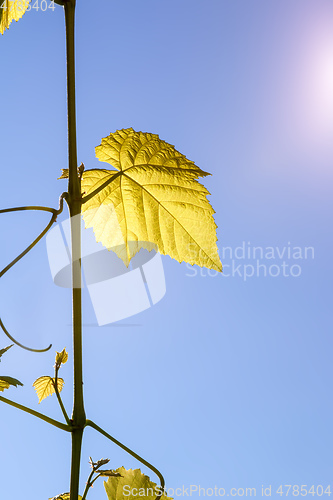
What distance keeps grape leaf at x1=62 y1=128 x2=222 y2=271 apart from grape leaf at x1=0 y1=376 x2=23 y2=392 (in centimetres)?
17

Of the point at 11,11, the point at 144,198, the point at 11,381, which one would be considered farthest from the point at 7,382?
the point at 11,11

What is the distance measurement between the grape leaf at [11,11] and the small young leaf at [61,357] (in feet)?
1.20

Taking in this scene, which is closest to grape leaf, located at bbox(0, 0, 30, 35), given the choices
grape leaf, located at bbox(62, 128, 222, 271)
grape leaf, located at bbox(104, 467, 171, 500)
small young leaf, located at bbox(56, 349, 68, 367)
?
grape leaf, located at bbox(62, 128, 222, 271)

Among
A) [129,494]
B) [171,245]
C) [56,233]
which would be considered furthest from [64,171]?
[129,494]

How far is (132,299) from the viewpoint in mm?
547

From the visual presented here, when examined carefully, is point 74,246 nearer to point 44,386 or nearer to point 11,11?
point 44,386

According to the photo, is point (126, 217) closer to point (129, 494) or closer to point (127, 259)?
point (127, 259)

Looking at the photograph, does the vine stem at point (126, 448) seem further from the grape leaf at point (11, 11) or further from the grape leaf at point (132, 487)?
the grape leaf at point (11, 11)

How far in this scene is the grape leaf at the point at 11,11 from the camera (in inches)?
20.1

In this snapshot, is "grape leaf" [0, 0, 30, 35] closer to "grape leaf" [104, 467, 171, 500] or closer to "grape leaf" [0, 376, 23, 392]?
"grape leaf" [0, 376, 23, 392]

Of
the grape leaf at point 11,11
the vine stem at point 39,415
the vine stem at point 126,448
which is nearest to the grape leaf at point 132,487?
the vine stem at point 126,448

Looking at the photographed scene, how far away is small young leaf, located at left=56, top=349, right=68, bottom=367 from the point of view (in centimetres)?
42

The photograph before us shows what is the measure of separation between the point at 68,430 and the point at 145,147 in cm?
32

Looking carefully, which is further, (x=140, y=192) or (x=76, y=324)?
(x=140, y=192)
